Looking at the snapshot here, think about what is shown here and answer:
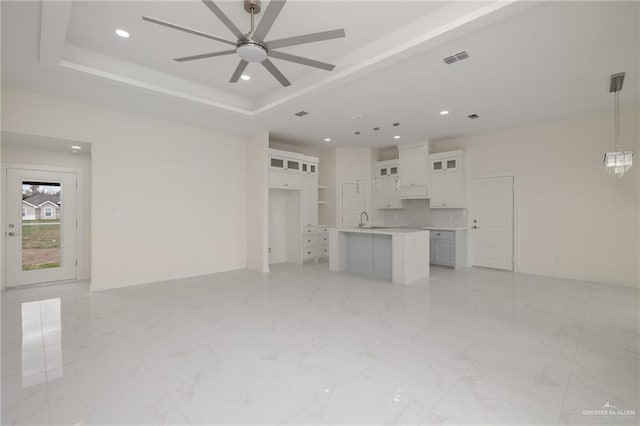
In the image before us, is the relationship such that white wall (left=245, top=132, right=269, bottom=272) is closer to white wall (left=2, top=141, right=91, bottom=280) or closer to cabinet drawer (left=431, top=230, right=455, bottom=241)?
white wall (left=2, top=141, right=91, bottom=280)

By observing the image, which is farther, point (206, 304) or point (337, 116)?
point (337, 116)

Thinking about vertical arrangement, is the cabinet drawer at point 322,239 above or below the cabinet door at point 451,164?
below

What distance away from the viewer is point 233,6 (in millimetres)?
2799

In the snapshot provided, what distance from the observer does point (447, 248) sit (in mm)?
6473

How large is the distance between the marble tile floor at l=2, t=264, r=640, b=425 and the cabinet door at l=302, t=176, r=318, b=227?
9.49 ft

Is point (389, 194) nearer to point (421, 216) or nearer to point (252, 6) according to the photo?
point (421, 216)

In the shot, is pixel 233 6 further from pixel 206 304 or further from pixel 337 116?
pixel 206 304

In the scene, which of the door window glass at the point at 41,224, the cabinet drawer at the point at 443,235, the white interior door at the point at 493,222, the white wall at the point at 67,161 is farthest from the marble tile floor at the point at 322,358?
the cabinet drawer at the point at 443,235

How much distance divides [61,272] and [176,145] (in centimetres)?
312

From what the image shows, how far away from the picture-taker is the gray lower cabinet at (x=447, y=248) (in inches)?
251

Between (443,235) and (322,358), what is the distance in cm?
494

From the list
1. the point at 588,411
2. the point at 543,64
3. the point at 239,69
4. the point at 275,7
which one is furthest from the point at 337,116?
the point at 588,411

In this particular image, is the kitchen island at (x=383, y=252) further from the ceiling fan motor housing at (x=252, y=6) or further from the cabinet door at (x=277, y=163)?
the ceiling fan motor housing at (x=252, y=6)

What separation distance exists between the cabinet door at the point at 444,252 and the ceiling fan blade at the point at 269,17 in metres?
5.60
